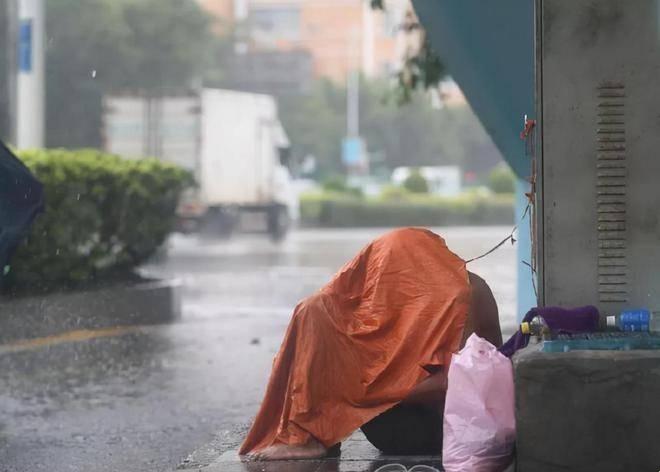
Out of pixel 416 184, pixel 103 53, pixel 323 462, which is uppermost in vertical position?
pixel 103 53

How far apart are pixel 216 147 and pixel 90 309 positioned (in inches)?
740

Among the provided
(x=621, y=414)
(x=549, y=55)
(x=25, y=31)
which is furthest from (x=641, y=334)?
(x=25, y=31)

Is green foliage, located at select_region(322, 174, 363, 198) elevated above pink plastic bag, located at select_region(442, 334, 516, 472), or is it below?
above

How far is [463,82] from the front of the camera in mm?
7980

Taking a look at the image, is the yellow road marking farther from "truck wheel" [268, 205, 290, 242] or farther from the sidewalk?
"truck wheel" [268, 205, 290, 242]

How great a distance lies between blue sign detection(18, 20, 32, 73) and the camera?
1425 centimetres

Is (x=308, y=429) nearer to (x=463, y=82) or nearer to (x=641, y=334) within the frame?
(x=641, y=334)

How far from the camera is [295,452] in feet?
15.5

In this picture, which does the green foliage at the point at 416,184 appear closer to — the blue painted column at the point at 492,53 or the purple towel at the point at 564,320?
the blue painted column at the point at 492,53

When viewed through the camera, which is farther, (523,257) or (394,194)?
(394,194)

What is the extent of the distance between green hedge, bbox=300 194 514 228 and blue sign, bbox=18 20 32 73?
25.3 m

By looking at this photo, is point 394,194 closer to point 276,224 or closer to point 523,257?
point 276,224

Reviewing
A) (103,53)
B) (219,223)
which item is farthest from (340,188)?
(219,223)

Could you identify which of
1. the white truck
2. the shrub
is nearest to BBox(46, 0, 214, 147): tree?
the shrub
